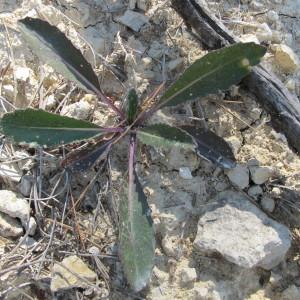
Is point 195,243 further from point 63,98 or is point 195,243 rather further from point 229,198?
point 63,98

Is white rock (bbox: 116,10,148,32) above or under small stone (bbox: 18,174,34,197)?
above

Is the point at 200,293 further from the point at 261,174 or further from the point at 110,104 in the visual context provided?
the point at 110,104

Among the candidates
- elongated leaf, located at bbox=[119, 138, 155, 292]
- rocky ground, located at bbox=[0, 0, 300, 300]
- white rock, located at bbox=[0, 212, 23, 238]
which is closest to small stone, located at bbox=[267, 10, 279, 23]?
rocky ground, located at bbox=[0, 0, 300, 300]

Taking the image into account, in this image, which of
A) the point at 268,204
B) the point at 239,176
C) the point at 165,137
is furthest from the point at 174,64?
the point at 268,204

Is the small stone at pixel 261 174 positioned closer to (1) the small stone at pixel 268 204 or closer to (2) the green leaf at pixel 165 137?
(1) the small stone at pixel 268 204

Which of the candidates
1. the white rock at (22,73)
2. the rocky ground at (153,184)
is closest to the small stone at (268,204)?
the rocky ground at (153,184)

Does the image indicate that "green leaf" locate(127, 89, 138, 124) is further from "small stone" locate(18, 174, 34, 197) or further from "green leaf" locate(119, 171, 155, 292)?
"small stone" locate(18, 174, 34, 197)

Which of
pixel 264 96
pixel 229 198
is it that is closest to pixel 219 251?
pixel 229 198
